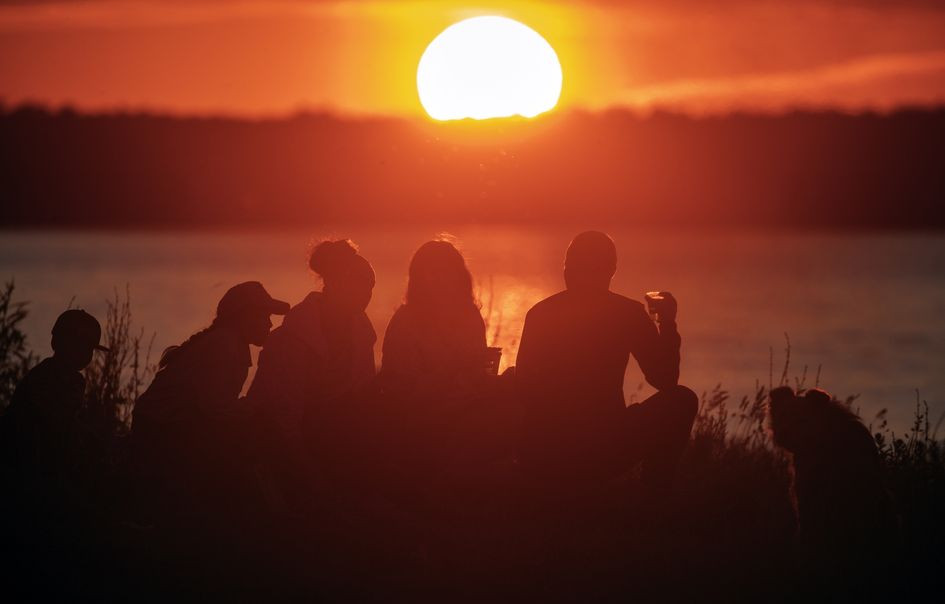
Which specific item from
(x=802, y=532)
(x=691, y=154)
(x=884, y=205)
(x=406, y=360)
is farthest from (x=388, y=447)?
(x=884, y=205)

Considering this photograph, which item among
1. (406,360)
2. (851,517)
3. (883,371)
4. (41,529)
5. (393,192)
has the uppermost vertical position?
(393,192)

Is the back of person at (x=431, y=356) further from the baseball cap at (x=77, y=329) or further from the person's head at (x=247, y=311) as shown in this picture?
the baseball cap at (x=77, y=329)

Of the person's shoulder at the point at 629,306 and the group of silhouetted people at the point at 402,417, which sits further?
the group of silhouetted people at the point at 402,417

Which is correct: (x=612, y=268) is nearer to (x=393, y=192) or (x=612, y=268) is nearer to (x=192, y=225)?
(x=393, y=192)

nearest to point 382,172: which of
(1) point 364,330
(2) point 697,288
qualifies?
(2) point 697,288

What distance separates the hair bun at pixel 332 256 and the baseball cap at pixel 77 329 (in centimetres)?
125

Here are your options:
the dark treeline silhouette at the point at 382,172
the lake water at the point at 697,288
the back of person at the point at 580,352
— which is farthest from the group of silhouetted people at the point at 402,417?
the dark treeline silhouette at the point at 382,172

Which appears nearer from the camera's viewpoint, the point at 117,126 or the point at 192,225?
the point at 117,126

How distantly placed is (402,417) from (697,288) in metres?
46.3

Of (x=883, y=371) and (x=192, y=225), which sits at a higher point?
(x=192, y=225)

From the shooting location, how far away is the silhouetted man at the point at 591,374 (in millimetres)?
6875

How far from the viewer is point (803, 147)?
291 feet

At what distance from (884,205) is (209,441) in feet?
284

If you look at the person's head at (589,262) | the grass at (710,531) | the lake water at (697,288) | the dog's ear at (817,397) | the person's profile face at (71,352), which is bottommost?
the grass at (710,531)
